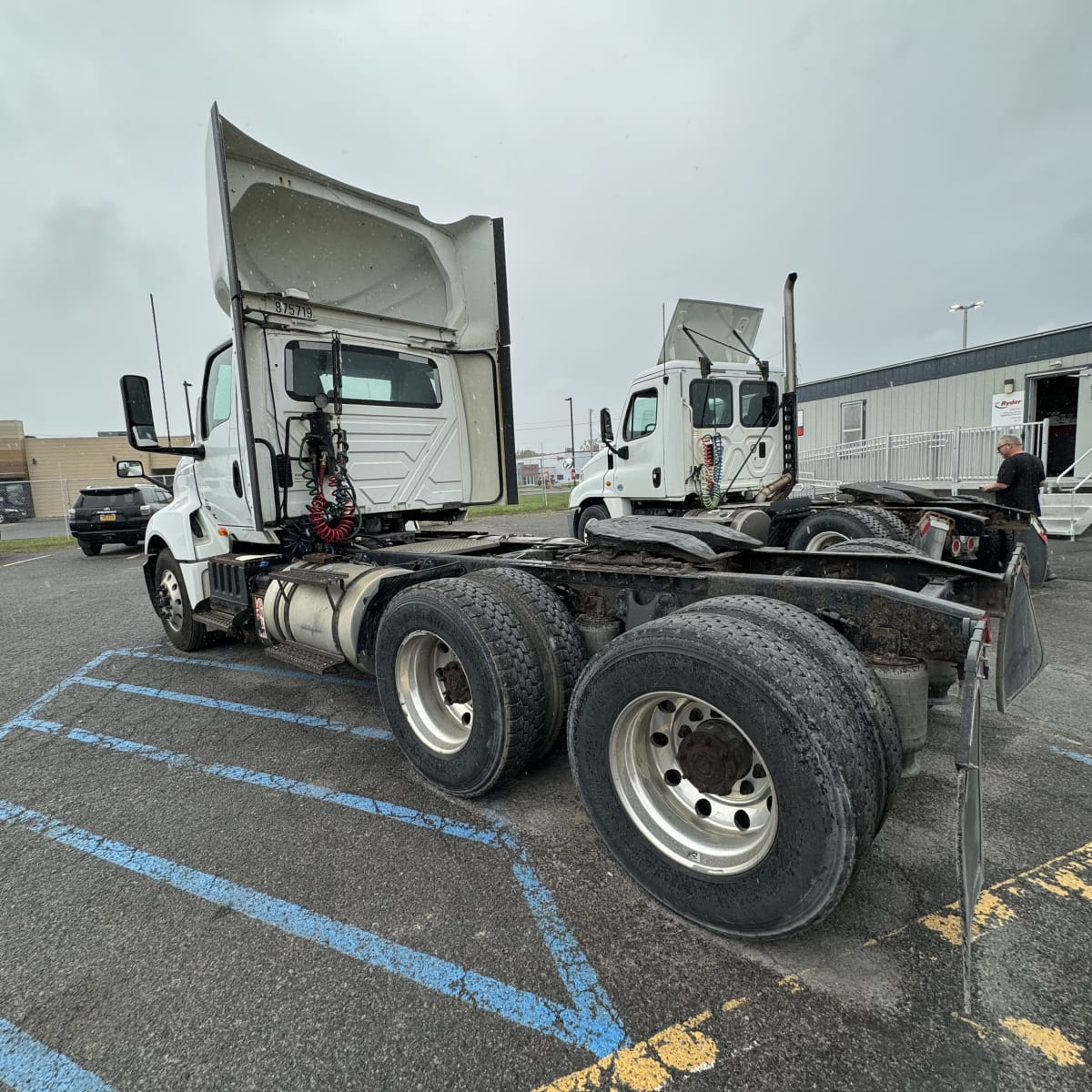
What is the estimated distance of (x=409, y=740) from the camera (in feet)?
10.5

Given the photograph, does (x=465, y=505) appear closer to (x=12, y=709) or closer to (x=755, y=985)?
(x=12, y=709)

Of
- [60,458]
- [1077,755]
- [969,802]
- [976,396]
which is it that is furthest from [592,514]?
[60,458]

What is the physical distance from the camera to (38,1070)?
171 cm

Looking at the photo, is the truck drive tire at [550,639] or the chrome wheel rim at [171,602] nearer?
the truck drive tire at [550,639]

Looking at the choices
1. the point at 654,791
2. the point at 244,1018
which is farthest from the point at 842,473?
the point at 244,1018

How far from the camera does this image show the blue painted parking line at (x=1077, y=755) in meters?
3.15

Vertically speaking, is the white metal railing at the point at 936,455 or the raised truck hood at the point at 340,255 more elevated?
the raised truck hood at the point at 340,255

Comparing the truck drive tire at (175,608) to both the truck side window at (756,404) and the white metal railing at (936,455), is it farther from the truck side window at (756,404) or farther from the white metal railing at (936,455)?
the white metal railing at (936,455)

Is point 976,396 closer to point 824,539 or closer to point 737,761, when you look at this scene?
point 824,539

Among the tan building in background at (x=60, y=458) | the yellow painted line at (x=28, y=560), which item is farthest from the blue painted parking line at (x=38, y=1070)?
the tan building in background at (x=60, y=458)

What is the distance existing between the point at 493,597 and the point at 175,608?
4.37 m

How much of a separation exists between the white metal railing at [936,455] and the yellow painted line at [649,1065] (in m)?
13.2

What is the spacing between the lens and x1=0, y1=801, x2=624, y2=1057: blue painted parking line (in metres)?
1.77

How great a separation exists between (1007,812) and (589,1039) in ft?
7.13
